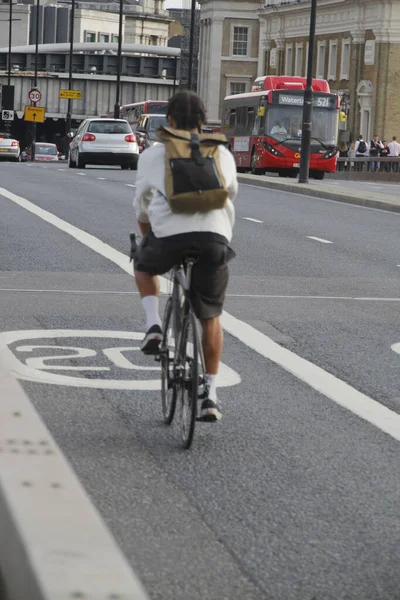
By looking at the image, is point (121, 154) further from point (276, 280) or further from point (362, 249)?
point (276, 280)

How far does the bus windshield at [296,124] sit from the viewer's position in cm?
5216

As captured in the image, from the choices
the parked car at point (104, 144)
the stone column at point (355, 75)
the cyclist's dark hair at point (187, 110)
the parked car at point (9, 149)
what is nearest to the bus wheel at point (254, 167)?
the parked car at point (104, 144)

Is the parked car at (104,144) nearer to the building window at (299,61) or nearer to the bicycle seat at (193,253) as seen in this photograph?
the bicycle seat at (193,253)

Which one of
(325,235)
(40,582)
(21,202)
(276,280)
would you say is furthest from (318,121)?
(40,582)

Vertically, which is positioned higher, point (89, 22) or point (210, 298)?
point (89, 22)

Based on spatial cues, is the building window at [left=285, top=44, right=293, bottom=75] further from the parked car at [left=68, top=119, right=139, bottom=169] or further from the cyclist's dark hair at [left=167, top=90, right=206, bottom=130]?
the cyclist's dark hair at [left=167, top=90, right=206, bottom=130]

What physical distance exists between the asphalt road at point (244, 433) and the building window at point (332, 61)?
7158 cm

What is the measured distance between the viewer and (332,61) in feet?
283

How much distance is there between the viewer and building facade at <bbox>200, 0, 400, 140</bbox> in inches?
3110

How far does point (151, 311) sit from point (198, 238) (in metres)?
0.72

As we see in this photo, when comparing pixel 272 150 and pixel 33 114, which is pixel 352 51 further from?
pixel 272 150

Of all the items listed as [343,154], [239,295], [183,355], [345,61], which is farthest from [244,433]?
[345,61]

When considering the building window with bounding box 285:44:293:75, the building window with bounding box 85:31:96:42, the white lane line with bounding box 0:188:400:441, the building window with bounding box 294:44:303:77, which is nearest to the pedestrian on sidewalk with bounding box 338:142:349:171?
the building window with bounding box 294:44:303:77

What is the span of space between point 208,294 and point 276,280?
7.87 m
